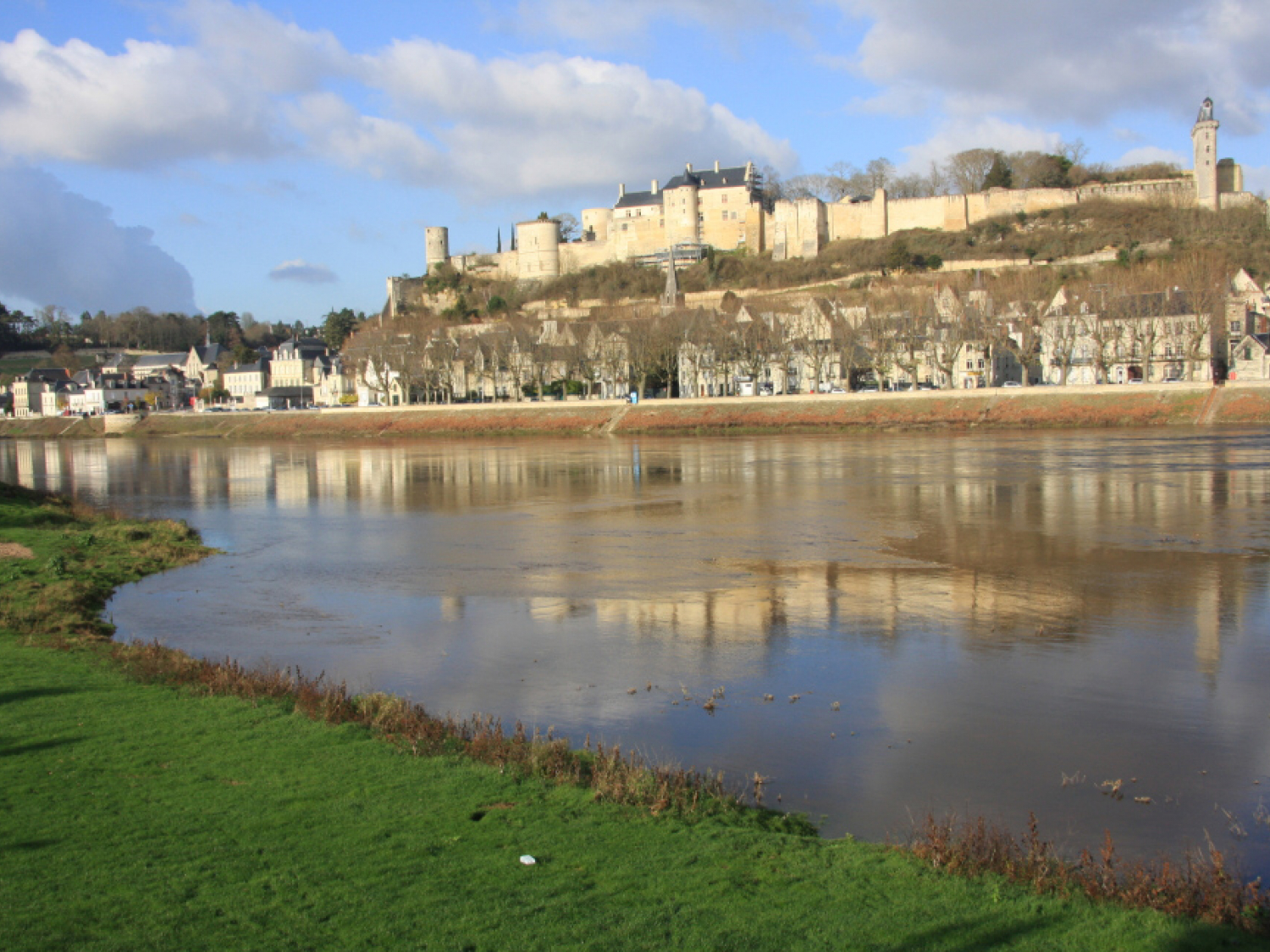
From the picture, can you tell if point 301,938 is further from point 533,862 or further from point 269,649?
point 269,649

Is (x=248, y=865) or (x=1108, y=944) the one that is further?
(x=248, y=865)

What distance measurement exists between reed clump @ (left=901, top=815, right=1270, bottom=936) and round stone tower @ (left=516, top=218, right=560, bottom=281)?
4240 inches

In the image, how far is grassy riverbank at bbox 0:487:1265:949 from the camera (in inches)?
205

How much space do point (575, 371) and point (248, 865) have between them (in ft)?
229

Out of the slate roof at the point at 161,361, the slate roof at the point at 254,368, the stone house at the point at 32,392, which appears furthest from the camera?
the slate roof at the point at 161,361

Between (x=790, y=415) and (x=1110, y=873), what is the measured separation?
5421 cm

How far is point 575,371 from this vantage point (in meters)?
74.9

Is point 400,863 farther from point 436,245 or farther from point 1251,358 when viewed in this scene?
point 436,245

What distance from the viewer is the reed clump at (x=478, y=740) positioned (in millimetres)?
7434

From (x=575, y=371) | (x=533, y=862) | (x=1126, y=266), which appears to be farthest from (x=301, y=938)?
(x=1126, y=266)

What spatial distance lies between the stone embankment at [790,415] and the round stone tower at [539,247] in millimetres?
38021

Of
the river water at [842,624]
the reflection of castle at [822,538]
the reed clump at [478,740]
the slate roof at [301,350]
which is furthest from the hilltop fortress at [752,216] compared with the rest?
the reed clump at [478,740]

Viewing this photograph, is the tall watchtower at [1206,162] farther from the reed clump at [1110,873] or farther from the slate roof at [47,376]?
the slate roof at [47,376]

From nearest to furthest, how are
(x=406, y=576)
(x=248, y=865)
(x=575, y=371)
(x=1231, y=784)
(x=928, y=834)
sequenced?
(x=248, y=865)
(x=928, y=834)
(x=1231, y=784)
(x=406, y=576)
(x=575, y=371)
